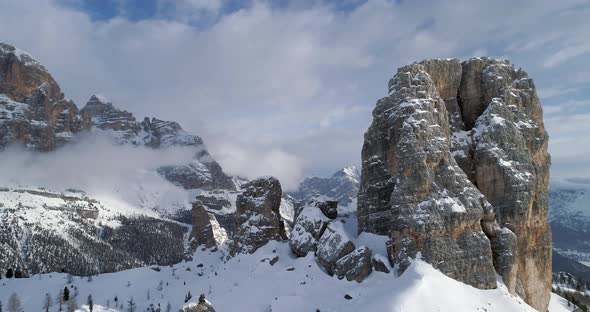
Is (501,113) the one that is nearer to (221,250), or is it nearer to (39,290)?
(221,250)

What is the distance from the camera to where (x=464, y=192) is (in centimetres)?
7881

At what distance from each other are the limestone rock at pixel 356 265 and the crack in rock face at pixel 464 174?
4924 mm

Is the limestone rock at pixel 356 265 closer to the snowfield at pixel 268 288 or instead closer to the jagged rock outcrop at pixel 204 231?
the snowfield at pixel 268 288

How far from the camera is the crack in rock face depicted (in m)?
76.5

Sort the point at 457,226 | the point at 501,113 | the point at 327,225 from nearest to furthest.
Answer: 1. the point at 457,226
2. the point at 501,113
3. the point at 327,225

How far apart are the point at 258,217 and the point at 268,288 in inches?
1136

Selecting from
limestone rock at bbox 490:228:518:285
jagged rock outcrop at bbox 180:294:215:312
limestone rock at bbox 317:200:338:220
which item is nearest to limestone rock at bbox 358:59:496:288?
limestone rock at bbox 490:228:518:285

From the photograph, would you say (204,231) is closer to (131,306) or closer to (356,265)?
(131,306)

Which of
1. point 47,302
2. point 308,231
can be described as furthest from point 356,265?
point 47,302

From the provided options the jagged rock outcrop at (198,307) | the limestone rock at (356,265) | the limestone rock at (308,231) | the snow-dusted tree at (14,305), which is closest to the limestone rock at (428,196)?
the limestone rock at (356,265)

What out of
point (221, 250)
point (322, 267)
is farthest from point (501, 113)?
point (221, 250)

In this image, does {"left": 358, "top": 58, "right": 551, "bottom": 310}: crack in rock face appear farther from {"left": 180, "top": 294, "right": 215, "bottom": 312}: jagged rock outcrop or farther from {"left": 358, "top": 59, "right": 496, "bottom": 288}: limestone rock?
{"left": 180, "top": 294, "right": 215, "bottom": 312}: jagged rock outcrop

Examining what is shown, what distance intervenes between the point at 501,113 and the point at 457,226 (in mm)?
24385

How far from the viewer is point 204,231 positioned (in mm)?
159000
